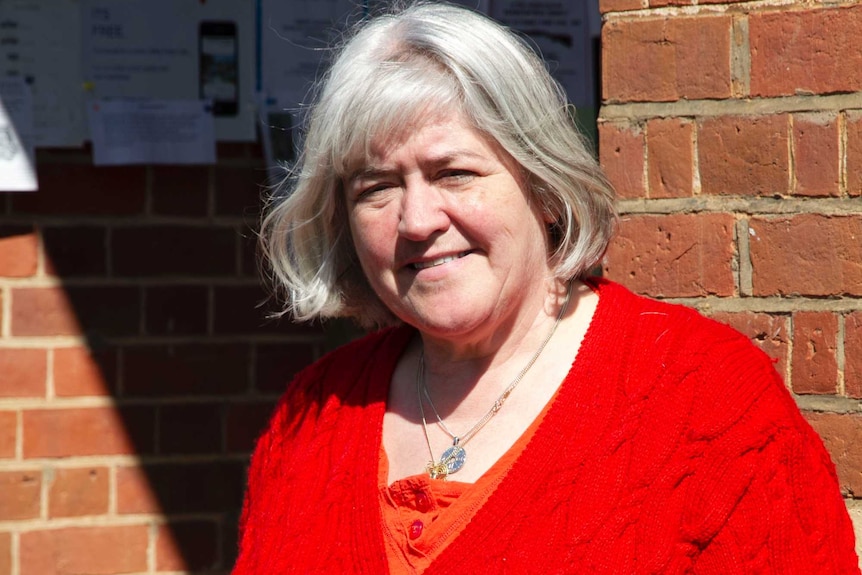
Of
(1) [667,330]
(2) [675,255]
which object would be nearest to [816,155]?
(2) [675,255]

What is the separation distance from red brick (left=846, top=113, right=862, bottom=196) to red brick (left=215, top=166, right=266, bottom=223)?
1.86 m

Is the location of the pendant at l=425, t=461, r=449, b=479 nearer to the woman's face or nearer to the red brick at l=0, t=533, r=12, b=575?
the woman's face

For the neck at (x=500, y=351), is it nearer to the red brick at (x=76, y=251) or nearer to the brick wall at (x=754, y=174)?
the brick wall at (x=754, y=174)

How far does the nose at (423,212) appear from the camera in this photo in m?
1.92

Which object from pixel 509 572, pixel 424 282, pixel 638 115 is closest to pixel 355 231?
pixel 424 282

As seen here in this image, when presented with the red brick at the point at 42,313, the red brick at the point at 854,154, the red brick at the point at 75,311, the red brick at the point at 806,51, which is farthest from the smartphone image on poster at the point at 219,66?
the red brick at the point at 854,154

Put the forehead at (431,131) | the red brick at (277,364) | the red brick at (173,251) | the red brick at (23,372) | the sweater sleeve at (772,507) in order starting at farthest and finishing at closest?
1. the red brick at (277,364)
2. the red brick at (173,251)
3. the red brick at (23,372)
4. the forehead at (431,131)
5. the sweater sleeve at (772,507)

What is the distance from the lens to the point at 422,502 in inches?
77.5

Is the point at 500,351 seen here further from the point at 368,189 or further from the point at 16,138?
the point at 16,138

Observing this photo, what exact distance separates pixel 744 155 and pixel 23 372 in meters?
2.17

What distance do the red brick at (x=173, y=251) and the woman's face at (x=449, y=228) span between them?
4.26 ft

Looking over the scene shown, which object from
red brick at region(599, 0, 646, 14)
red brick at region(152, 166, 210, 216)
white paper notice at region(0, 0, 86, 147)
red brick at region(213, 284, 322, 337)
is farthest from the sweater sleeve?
white paper notice at region(0, 0, 86, 147)

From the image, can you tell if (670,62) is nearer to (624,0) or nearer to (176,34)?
(624,0)

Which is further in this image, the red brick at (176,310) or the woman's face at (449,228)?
the red brick at (176,310)
